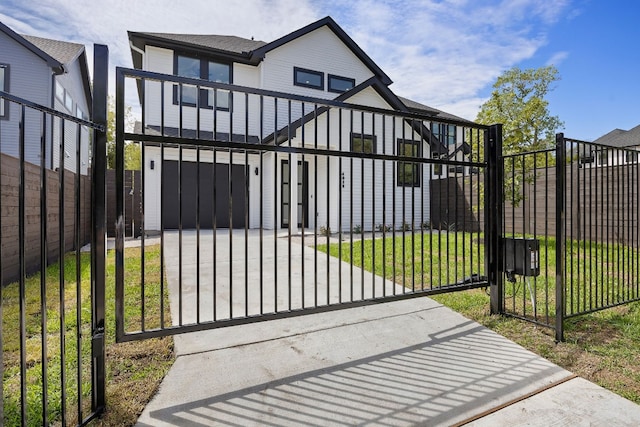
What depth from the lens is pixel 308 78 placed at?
12156 millimetres

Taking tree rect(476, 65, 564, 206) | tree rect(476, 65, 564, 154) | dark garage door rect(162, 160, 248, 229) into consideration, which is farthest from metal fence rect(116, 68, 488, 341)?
tree rect(476, 65, 564, 154)

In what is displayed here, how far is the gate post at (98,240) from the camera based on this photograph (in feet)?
5.56

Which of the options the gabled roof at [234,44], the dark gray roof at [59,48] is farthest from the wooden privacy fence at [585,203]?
the dark gray roof at [59,48]

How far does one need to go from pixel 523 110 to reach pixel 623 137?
91.4 feet

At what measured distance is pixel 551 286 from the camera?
157 inches

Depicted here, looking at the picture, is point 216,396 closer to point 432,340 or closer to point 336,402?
point 336,402

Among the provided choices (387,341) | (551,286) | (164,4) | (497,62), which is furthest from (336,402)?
(497,62)

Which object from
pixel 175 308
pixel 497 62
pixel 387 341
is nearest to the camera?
pixel 387 341

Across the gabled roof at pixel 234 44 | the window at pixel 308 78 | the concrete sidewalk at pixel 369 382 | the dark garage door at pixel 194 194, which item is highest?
the gabled roof at pixel 234 44

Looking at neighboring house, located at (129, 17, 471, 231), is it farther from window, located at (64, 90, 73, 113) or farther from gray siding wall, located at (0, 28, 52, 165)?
window, located at (64, 90, 73, 113)

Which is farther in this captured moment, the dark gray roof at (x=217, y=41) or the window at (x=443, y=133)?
the dark gray roof at (x=217, y=41)

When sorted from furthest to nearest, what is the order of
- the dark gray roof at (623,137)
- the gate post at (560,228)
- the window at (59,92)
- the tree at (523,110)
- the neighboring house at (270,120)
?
the dark gray roof at (623,137) < the window at (59,92) < the neighboring house at (270,120) < the tree at (523,110) < the gate post at (560,228)

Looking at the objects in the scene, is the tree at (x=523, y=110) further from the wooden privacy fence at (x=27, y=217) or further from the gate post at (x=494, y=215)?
the wooden privacy fence at (x=27, y=217)

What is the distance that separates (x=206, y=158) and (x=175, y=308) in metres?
8.13
